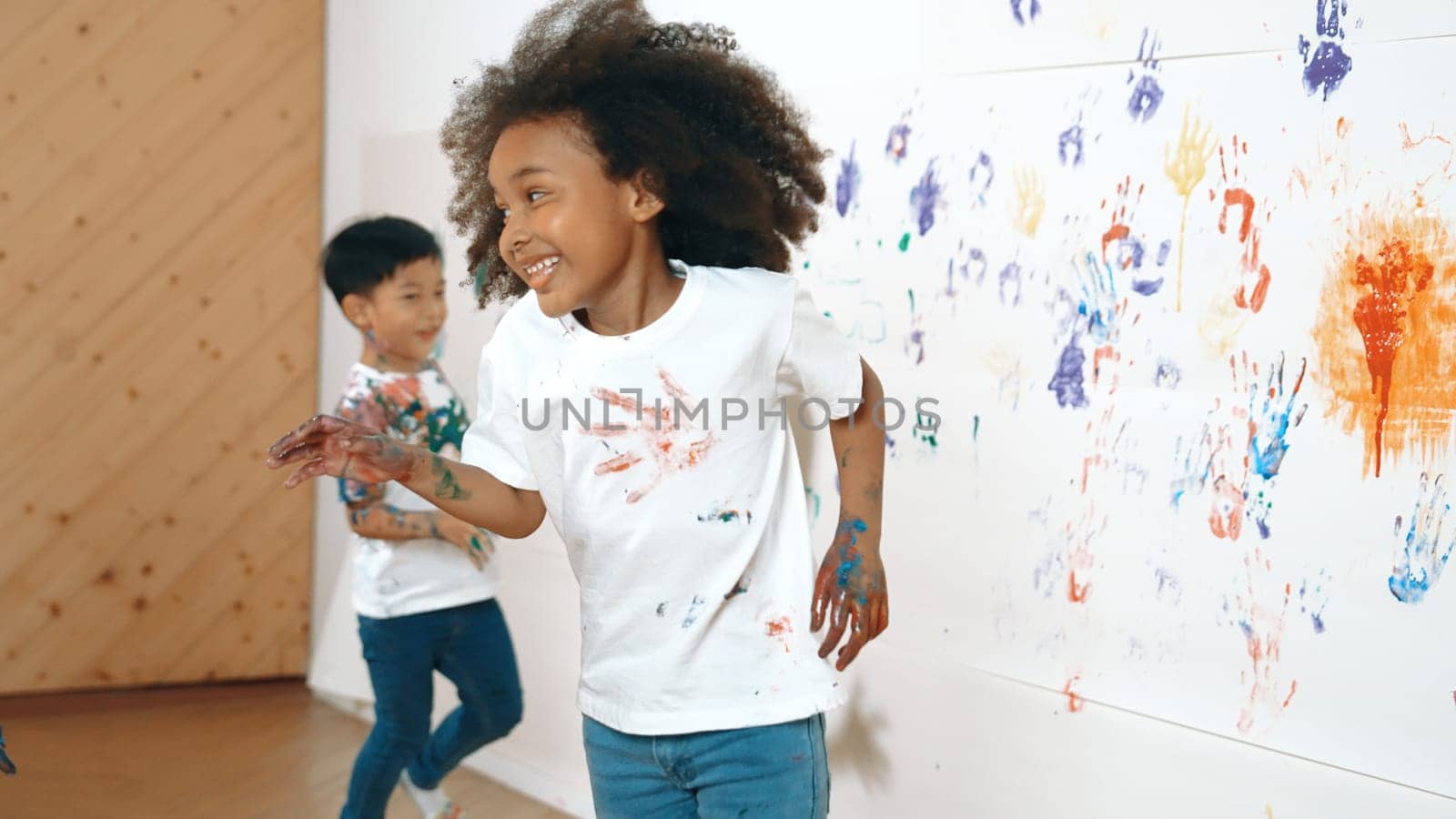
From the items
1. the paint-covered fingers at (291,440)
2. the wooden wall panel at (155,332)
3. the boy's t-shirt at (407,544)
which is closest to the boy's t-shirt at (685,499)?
the paint-covered fingers at (291,440)

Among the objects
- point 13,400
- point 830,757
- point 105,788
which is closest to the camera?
point 830,757

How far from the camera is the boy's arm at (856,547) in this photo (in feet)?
5.01

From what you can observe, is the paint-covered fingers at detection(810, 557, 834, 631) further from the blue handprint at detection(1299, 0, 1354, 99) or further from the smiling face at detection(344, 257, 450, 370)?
the smiling face at detection(344, 257, 450, 370)

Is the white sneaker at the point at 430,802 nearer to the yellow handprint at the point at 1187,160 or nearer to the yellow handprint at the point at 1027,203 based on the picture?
the yellow handprint at the point at 1027,203

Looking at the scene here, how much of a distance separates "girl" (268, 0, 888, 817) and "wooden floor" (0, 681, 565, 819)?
1.45 m

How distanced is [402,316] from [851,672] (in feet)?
3.30

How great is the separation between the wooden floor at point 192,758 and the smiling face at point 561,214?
64.1 inches

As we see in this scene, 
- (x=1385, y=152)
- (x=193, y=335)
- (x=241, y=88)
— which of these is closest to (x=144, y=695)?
(x=193, y=335)

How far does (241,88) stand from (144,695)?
1663mm

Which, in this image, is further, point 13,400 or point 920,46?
point 13,400

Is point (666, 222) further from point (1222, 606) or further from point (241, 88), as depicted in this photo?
point (241, 88)

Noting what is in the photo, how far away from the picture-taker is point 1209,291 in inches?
69.3

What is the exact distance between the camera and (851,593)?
1.54m

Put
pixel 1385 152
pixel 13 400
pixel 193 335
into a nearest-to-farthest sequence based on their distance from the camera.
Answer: pixel 1385 152, pixel 13 400, pixel 193 335
